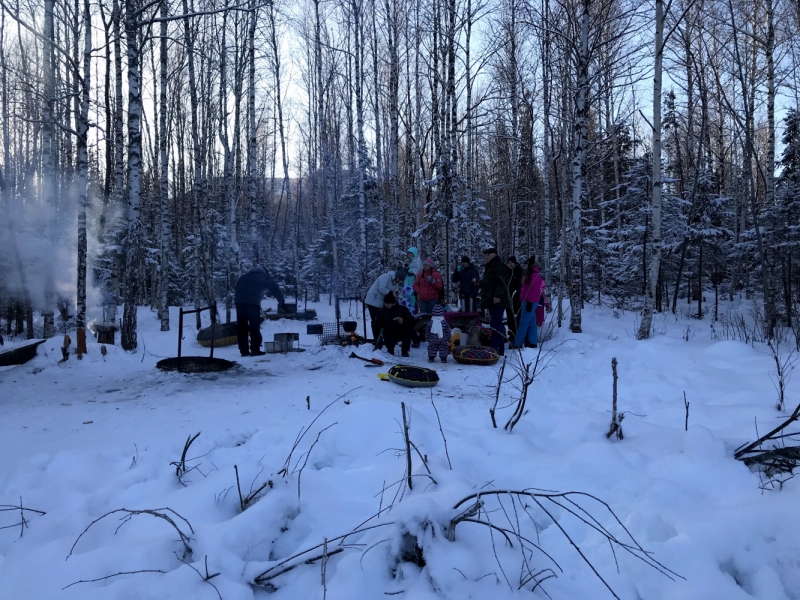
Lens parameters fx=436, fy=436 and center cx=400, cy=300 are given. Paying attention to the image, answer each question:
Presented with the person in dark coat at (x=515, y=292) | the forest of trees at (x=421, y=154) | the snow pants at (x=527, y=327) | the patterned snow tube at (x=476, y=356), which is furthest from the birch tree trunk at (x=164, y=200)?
the snow pants at (x=527, y=327)

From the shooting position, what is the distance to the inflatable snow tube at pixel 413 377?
553 cm

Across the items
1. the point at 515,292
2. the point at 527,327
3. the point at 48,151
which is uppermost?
the point at 48,151

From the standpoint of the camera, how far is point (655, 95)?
836 cm

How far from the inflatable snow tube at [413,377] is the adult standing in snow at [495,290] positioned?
7.13 feet

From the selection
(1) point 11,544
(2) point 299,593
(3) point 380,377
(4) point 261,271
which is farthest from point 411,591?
(4) point 261,271

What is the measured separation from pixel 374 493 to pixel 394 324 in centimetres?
512

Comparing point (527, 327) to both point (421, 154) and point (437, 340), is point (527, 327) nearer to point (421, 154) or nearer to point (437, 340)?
point (437, 340)

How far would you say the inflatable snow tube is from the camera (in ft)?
18.1

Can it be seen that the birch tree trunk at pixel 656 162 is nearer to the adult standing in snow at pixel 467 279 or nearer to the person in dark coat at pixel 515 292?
the person in dark coat at pixel 515 292

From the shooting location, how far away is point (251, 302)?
7645 mm

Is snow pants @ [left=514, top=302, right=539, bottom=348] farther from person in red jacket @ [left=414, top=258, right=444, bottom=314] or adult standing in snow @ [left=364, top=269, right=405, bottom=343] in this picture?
adult standing in snow @ [left=364, top=269, right=405, bottom=343]

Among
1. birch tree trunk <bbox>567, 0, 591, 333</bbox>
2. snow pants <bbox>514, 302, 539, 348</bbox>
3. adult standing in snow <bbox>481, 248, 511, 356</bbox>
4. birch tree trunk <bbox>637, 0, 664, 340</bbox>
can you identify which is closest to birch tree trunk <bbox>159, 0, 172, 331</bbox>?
adult standing in snow <bbox>481, 248, 511, 356</bbox>

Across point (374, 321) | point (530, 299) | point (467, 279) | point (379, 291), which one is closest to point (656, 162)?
point (530, 299)

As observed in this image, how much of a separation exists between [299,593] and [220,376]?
15.0ft
